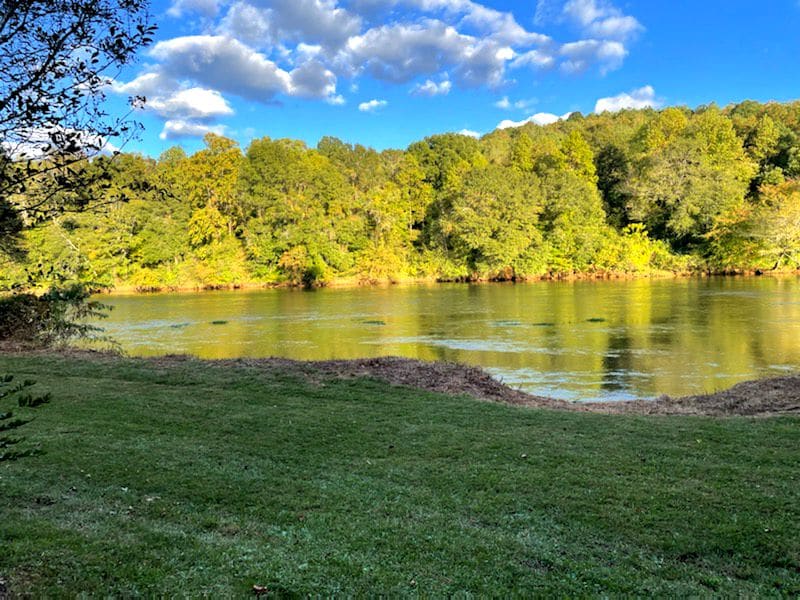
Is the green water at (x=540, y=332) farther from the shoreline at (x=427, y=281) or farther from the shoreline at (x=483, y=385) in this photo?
the shoreline at (x=427, y=281)

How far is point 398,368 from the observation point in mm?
13477

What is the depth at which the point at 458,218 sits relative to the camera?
204ft

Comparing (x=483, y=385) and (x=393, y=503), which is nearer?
(x=393, y=503)

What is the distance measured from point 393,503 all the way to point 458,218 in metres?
58.1

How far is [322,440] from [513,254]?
54.4m

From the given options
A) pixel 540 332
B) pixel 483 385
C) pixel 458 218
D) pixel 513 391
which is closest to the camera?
pixel 483 385

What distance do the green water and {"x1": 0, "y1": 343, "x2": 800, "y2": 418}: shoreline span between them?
2.05m

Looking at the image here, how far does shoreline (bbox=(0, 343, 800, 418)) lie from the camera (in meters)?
10.6

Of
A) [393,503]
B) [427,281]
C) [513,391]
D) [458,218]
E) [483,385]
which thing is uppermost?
[458,218]

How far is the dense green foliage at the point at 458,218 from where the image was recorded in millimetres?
58906

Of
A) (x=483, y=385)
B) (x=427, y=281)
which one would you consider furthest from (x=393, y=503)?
(x=427, y=281)

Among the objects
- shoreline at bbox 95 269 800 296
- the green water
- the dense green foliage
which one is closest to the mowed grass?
the green water

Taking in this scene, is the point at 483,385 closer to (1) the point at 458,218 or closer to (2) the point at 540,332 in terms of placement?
(2) the point at 540,332

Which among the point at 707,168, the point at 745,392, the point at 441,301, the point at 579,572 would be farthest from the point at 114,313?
the point at 707,168
